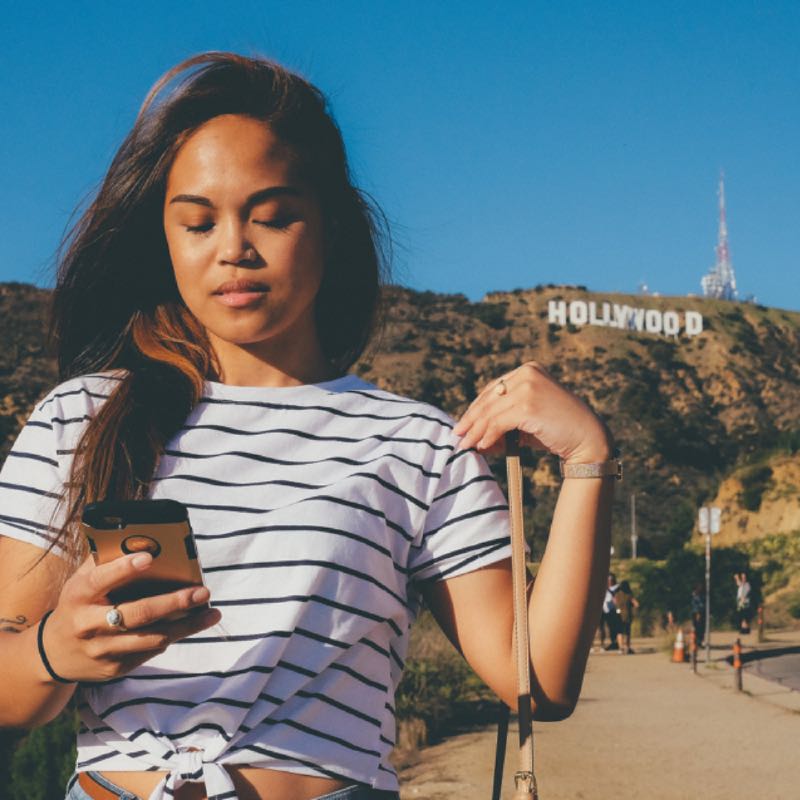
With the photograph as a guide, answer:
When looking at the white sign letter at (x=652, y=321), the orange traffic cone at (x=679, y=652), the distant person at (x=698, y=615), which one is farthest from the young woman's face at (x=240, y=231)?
the white sign letter at (x=652, y=321)

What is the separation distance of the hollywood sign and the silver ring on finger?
78627 mm

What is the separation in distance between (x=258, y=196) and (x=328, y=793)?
951 millimetres

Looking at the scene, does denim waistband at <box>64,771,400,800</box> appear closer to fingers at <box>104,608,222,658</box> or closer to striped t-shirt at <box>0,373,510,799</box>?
striped t-shirt at <box>0,373,510,799</box>

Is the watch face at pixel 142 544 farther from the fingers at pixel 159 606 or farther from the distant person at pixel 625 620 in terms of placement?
the distant person at pixel 625 620

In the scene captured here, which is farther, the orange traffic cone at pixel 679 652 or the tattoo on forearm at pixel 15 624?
the orange traffic cone at pixel 679 652

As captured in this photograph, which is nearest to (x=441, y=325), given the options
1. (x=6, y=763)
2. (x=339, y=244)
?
(x=6, y=763)

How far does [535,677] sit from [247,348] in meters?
0.75

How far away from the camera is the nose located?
2.07 meters

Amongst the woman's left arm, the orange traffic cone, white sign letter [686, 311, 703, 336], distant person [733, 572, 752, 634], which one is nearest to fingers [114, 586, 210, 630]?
the woman's left arm

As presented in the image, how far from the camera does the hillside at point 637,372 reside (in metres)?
50.4

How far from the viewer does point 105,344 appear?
234 cm

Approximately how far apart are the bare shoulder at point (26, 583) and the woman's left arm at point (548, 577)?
603 millimetres

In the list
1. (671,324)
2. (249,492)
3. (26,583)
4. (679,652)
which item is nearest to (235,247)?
(249,492)

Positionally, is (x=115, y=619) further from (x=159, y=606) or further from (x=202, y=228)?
(x=202, y=228)
